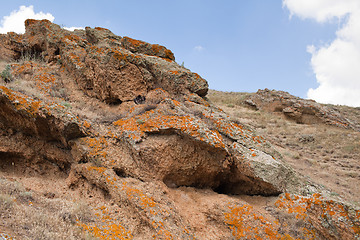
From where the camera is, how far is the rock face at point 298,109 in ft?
61.1

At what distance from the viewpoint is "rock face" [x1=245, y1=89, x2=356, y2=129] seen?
61.1 feet

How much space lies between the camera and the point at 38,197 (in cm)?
412

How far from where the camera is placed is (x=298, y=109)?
19531 mm

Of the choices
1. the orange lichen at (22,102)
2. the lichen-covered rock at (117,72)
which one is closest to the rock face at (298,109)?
the lichen-covered rock at (117,72)

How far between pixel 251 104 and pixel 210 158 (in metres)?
18.7

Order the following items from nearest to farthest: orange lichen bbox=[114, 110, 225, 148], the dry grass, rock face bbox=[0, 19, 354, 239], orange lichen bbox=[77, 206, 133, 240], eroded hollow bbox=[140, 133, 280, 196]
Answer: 1. the dry grass
2. orange lichen bbox=[77, 206, 133, 240]
3. rock face bbox=[0, 19, 354, 239]
4. eroded hollow bbox=[140, 133, 280, 196]
5. orange lichen bbox=[114, 110, 225, 148]

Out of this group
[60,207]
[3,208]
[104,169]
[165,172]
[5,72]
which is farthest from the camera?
[5,72]

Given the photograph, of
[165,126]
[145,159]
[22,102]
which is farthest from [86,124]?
[165,126]

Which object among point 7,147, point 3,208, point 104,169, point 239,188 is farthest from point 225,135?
point 7,147

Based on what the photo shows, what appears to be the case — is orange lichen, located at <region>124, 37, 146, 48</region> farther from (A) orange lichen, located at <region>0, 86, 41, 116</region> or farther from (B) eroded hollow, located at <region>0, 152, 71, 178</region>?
(B) eroded hollow, located at <region>0, 152, 71, 178</region>

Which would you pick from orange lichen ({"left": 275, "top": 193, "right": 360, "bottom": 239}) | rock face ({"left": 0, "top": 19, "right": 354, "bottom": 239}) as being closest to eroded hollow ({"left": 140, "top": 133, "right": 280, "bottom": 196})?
rock face ({"left": 0, "top": 19, "right": 354, "bottom": 239})

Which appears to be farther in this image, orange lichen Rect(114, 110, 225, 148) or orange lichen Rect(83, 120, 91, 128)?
orange lichen Rect(83, 120, 91, 128)

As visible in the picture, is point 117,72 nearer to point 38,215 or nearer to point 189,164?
point 189,164

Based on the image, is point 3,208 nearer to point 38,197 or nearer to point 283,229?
point 38,197
